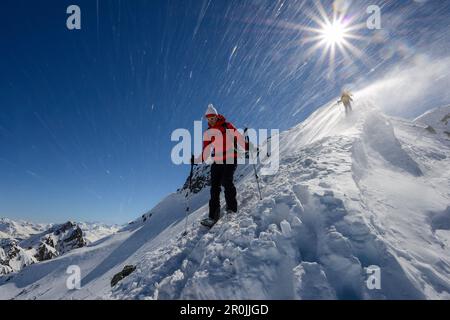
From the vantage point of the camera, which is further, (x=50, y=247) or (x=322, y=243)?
(x=50, y=247)

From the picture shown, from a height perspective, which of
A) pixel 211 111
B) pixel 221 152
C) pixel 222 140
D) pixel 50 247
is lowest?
pixel 50 247

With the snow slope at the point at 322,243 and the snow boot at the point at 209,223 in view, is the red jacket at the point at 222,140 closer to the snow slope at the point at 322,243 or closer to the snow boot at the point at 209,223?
the snow slope at the point at 322,243

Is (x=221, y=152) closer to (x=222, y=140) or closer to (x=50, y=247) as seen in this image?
(x=222, y=140)

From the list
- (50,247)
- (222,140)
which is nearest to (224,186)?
(222,140)

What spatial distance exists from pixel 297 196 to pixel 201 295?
336 cm

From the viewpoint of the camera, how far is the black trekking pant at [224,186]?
793cm

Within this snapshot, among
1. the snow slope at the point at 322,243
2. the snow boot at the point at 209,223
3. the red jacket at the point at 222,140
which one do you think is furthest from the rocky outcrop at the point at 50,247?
the snow slope at the point at 322,243

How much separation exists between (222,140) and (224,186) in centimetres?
140

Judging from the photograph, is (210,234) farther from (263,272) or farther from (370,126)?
(370,126)

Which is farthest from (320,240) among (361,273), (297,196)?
(297,196)

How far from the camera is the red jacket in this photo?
7902 millimetres

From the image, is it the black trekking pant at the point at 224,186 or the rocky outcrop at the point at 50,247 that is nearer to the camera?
the black trekking pant at the point at 224,186

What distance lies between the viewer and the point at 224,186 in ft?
26.3

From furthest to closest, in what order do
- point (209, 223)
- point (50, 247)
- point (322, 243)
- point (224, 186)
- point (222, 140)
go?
1. point (50, 247)
2. point (224, 186)
3. point (222, 140)
4. point (209, 223)
5. point (322, 243)
